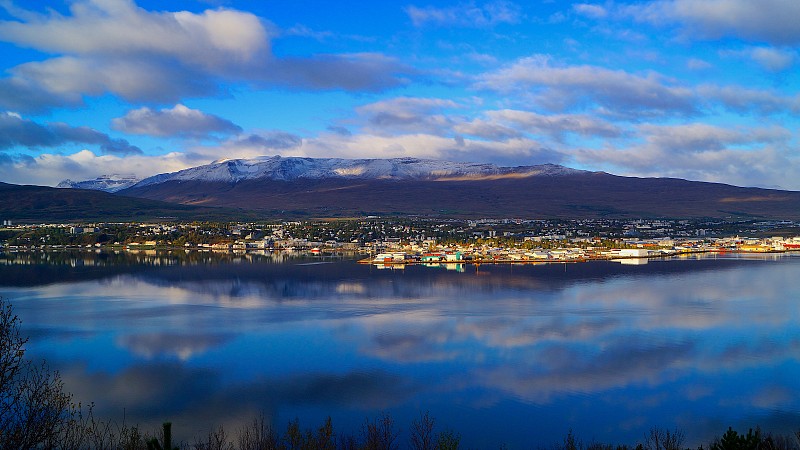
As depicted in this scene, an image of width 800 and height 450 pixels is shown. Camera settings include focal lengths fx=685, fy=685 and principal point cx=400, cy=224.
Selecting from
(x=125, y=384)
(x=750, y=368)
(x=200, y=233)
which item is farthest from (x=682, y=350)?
(x=200, y=233)

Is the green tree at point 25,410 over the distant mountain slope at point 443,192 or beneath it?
beneath

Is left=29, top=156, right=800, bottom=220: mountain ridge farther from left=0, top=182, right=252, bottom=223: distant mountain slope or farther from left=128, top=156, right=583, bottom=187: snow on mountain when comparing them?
left=0, top=182, right=252, bottom=223: distant mountain slope

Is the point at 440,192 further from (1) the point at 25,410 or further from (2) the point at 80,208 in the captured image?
(1) the point at 25,410

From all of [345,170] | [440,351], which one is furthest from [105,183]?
[440,351]

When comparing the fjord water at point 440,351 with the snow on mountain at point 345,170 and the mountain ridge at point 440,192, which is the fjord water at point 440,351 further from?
the snow on mountain at point 345,170

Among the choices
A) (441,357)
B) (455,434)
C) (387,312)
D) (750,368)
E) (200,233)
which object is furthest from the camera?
(200,233)

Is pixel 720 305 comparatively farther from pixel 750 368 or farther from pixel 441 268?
pixel 441 268

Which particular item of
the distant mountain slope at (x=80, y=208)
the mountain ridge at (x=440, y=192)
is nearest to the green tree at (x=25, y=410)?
the distant mountain slope at (x=80, y=208)
